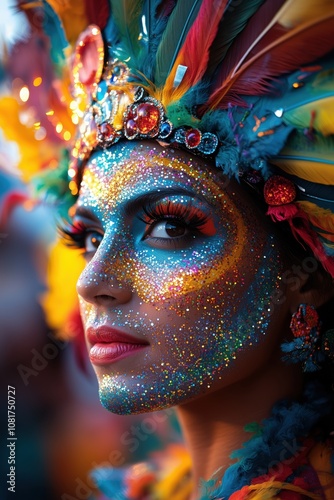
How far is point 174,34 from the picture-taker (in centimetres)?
156

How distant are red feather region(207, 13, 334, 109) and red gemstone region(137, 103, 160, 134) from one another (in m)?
0.15

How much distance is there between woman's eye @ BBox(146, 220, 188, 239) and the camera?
1.62 metres

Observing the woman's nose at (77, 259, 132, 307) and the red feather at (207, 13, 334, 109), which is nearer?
the red feather at (207, 13, 334, 109)

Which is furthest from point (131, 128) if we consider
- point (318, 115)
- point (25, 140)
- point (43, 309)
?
point (43, 309)

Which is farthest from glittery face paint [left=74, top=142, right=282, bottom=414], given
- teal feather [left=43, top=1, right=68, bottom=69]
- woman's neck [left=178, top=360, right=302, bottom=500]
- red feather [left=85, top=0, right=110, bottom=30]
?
teal feather [left=43, top=1, right=68, bottom=69]

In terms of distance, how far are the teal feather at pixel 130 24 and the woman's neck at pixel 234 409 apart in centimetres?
90

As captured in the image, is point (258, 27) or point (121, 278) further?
point (121, 278)

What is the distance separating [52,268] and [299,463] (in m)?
1.44

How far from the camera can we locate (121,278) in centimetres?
158

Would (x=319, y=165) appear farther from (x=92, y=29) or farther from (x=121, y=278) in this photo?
(x=92, y=29)

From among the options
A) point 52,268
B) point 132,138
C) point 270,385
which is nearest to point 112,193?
point 132,138

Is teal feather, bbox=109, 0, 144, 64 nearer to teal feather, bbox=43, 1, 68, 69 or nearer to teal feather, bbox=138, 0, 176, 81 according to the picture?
teal feather, bbox=138, 0, 176, 81

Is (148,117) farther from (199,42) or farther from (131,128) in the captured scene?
(199,42)

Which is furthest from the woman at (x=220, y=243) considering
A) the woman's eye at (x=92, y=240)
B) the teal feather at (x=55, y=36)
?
the teal feather at (x=55, y=36)
